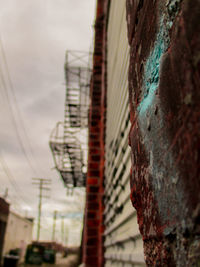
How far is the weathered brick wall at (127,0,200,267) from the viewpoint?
0.42 meters

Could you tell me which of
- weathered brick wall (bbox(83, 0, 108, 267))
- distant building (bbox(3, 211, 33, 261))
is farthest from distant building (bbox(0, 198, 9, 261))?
weathered brick wall (bbox(83, 0, 108, 267))

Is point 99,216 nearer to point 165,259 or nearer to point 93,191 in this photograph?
point 93,191

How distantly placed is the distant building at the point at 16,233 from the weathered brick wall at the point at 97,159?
20.4m

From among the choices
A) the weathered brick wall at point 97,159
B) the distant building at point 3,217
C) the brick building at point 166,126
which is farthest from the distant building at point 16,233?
the brick building at point 166,126

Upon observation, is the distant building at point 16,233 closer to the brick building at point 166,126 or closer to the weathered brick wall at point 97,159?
the weathered brick wall at point 97,159

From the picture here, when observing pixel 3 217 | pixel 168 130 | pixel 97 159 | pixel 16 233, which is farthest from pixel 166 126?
pixel 16 233

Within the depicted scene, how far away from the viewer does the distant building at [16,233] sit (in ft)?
75.3

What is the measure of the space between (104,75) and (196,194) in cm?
468

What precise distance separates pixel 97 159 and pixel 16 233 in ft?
83.8

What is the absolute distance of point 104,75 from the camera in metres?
4.92

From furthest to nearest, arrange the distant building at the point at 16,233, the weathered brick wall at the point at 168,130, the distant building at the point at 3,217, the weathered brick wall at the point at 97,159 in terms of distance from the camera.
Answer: the distant building at the point at 16,233 → the distant building at the point at 3,217 → the weathered brick wall at the point at 97,159 → the weathered brick wall at the point at 168,130

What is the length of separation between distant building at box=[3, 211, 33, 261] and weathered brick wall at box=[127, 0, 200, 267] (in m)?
24.1

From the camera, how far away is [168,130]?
50cm

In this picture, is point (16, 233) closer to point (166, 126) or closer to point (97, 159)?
point (97, 159)
